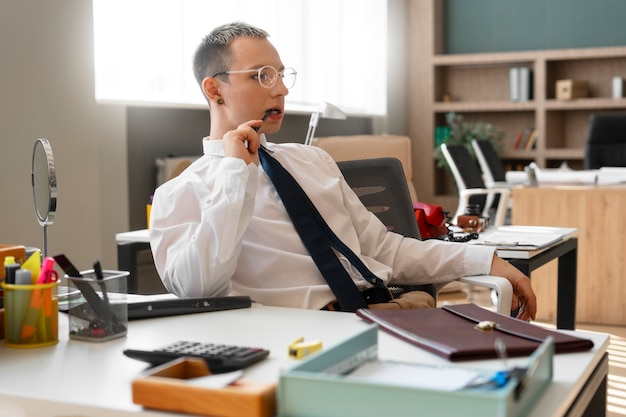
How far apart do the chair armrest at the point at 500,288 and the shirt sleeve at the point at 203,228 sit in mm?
593

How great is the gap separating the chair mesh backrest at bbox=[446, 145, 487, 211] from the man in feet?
11.3

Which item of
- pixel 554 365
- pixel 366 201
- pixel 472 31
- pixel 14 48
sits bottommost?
pixel 554 365

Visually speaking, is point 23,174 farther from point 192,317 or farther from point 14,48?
point 192,317

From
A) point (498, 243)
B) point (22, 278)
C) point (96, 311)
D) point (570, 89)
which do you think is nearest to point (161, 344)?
point (96, 311)

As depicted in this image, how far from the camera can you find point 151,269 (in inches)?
171

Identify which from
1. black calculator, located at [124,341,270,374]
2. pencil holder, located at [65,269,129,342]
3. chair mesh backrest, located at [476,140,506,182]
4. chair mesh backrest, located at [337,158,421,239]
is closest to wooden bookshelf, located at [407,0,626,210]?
chair mesh backrest, located at [476,140,506,182]

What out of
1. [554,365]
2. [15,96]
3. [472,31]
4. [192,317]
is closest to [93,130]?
[15,96]

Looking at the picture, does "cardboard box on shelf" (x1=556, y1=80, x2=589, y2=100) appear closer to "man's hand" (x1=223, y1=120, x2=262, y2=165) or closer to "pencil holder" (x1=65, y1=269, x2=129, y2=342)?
"man's hand" (x1=223, y1=120, x2=262, y2=165)

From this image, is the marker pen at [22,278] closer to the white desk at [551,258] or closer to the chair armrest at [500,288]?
the chair armrest at [500,288]

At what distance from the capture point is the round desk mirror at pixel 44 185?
173 centimetres

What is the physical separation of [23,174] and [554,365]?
2.57 meters

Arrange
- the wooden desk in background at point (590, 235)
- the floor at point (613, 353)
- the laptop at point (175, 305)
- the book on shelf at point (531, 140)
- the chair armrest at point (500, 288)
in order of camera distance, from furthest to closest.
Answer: the book on shelf at point (531, 140) < the wooden desk in background at point (590, 235) < the floor at point (613, 353) < the chair armrest at point (500, 288) < the laptop at point (175, 305)

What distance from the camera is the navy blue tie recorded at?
1800 millimetres

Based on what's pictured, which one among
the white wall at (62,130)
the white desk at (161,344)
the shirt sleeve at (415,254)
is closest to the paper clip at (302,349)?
the white desk at (161,344)
